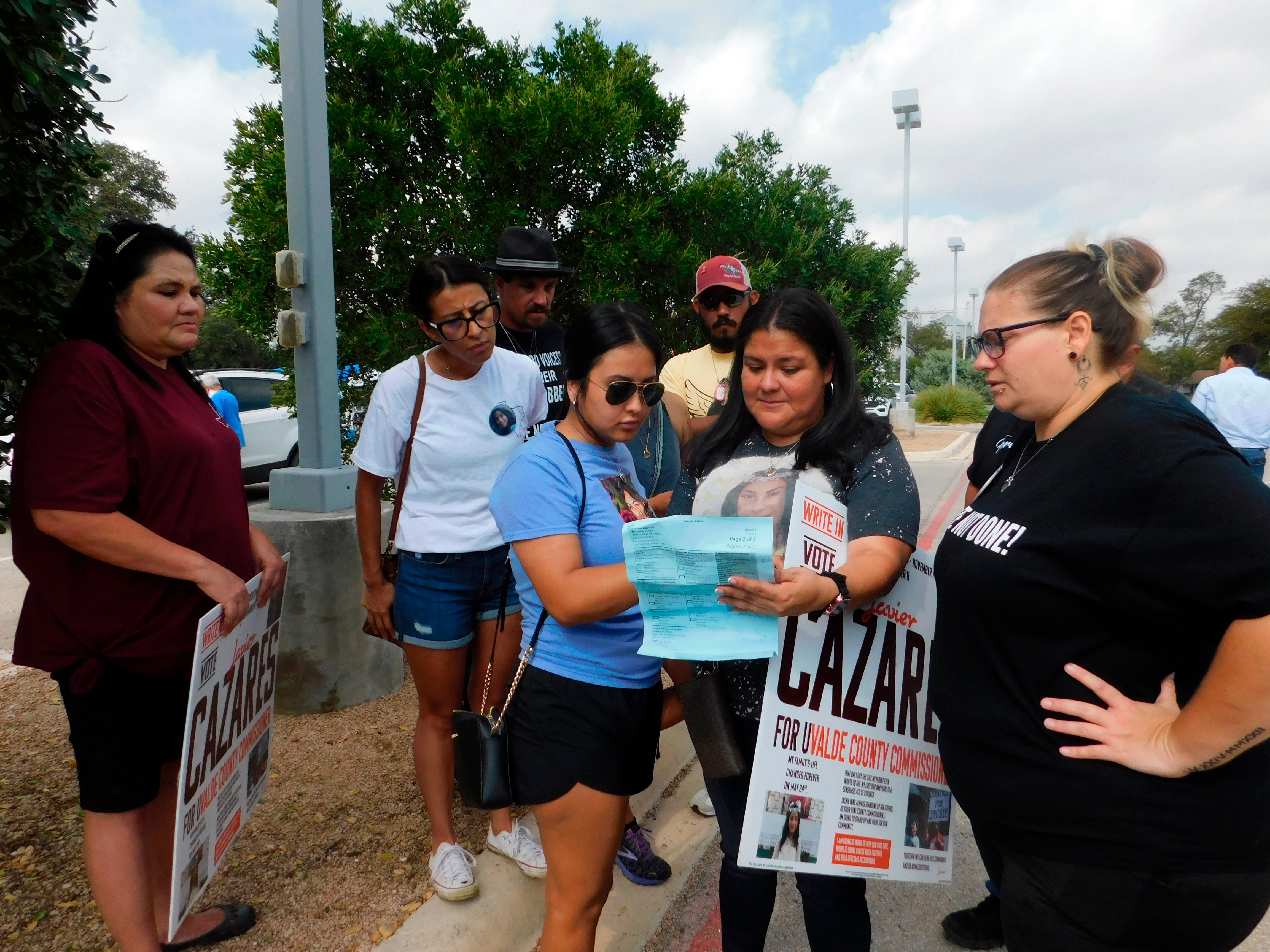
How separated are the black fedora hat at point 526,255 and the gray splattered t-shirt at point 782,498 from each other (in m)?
1.68

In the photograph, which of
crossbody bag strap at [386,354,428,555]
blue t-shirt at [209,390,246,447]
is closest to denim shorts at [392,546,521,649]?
crossbody bag strap at [386,354,428,555]

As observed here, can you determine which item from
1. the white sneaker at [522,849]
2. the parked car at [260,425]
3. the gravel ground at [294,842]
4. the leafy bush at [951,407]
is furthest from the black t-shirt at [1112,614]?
the leafy bush at [951,407]

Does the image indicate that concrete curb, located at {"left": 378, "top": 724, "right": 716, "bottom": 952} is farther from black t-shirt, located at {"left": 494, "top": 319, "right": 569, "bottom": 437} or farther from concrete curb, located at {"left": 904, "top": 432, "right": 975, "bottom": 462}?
concrete curb, located at {"left": 904, "top": 432, "right": 975, "bottom": 462}

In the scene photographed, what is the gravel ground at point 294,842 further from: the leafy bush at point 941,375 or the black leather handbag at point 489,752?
the leafy bush at point 941,375

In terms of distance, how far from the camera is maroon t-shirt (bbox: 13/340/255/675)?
1823 mm

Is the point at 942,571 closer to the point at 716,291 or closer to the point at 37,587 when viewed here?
the point at 37,587

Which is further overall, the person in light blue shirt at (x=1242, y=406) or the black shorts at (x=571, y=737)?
the person in light blue shirt at (x=1242, y=406)

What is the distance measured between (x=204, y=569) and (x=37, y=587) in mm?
383

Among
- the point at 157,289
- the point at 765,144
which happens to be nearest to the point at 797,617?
the point at 157,289

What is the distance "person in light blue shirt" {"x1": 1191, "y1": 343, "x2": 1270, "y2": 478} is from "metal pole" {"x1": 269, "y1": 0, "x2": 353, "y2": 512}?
24.6 feet

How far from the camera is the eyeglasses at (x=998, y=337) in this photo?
1495mm

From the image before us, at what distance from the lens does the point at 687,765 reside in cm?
382

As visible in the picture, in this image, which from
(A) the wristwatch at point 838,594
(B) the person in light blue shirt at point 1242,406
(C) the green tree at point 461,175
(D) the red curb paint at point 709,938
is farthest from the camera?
(B) the person in light blue shirt at point 1242,406

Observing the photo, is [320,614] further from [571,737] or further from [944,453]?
[944,453]
